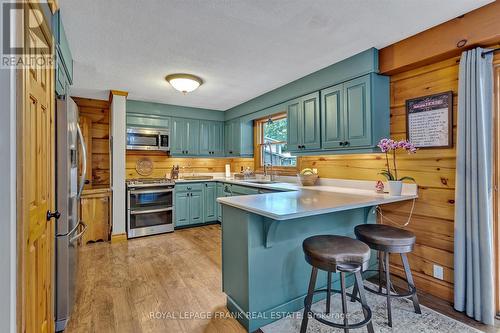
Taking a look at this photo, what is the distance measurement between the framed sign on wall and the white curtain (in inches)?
7.3

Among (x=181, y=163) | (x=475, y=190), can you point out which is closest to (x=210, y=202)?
(x=181, y=163)

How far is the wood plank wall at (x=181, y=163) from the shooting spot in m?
4.71

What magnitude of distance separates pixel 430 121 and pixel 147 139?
13.4 ft

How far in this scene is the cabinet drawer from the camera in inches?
178

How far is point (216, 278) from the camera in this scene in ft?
8.74

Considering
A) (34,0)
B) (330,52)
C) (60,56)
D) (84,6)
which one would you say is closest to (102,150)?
(60,56)

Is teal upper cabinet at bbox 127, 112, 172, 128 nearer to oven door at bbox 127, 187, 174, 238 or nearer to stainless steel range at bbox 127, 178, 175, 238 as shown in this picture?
stainless steel range at bbox 127, 178, 175, 238

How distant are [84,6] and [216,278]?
2619 mm

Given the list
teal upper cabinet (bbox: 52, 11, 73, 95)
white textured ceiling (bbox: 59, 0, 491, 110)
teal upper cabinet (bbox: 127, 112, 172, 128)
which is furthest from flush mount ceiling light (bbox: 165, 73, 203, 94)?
teal upper cabinet (bbox: 127, 112, 172, 128)

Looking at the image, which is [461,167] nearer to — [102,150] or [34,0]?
[34,0]

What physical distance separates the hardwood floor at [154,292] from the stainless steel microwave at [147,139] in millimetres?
1662

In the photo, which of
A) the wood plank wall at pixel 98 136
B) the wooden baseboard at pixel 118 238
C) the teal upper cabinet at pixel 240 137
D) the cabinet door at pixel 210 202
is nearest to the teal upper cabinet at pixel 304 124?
the teal upper cabinet at pixel 240 137

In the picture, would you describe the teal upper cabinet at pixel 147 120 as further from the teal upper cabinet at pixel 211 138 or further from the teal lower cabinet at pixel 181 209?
the teal lower cabinet at pixel 181 209

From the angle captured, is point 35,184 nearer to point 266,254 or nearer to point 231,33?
point 266,254
